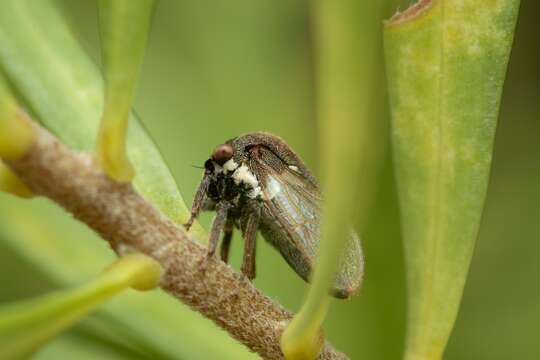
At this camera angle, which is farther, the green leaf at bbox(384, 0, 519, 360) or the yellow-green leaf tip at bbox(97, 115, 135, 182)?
the green leaf at bbox(384, 0, 519, 360)

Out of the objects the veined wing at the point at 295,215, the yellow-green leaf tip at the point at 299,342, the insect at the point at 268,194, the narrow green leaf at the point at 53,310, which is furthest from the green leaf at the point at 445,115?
the insect at the point at 268,194

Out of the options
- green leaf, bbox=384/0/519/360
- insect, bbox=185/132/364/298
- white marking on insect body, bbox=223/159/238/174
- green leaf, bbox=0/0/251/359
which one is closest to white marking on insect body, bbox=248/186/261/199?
insect, bbox=185/132/364/298

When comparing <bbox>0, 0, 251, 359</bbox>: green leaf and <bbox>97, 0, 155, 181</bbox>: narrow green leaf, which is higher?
<bbox>0, 0, 251, 359</bbox>: green leaf

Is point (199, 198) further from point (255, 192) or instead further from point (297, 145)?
point (297, 145)

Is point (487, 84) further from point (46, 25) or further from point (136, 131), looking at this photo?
point (46, 25)

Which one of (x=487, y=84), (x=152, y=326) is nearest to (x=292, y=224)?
(x=152, y=326)

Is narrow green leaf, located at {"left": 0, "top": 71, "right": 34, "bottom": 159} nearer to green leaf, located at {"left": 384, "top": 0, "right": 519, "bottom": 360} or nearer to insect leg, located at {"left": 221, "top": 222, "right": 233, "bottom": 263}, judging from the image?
green leaf, located at {"left": 384, "top": 0, "right": 519, "bottom": 360}

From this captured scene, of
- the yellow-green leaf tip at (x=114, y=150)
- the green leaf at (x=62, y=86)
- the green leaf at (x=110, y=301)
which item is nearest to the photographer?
the yellow-green leaf tip at (x=114, y=150)

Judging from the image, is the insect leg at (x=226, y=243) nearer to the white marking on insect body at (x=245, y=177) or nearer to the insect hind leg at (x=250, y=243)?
the insect hind leg at (x=250, y=243)
